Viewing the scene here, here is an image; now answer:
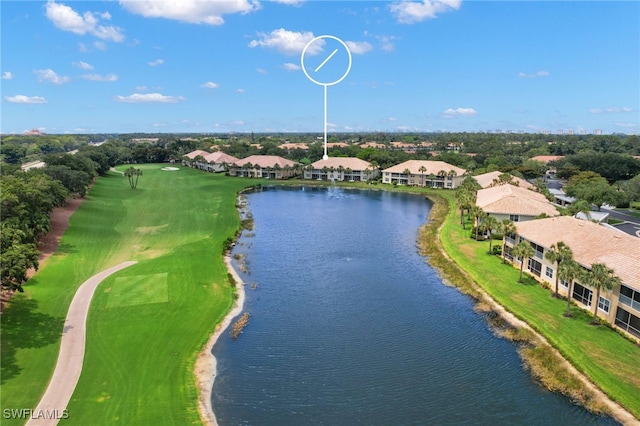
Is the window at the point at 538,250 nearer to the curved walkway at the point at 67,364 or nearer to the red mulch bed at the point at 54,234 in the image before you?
the curved walkway at the point at 67,364

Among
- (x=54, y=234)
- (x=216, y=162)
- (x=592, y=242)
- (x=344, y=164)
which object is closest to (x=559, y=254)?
(x=592, y=242)

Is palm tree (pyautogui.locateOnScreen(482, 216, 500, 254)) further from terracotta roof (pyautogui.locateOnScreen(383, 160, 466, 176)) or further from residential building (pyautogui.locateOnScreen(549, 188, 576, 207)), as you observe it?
terracotta roof (pyautogui.locateOnScreen(383, 160, 466, 176))

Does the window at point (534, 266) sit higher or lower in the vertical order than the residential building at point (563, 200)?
lower

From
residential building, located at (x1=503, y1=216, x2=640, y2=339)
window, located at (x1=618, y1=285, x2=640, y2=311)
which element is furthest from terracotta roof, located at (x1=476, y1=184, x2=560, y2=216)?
window, located at (x1=618, y1=285, x2=640, y2=311)

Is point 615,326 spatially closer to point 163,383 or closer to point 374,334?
point 374,334

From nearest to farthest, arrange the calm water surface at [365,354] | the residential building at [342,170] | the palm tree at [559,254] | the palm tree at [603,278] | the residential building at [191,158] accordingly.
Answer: the calm water surface at [365,354]
the palm tree at [603,278]
the palm tree at [559,254]
the residential building at [342,170]
the residential building at [191,158]

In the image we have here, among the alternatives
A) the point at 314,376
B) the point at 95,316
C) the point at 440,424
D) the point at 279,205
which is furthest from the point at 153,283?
the point at 279,205

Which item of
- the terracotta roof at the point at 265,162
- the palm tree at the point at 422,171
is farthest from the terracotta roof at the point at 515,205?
the terracotta roof at the point at 265,162
